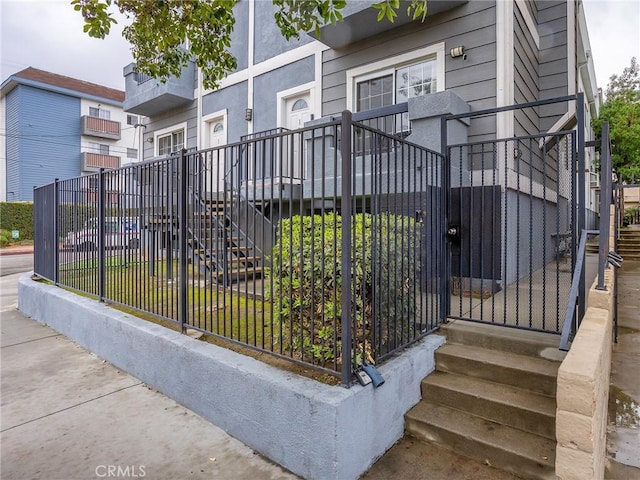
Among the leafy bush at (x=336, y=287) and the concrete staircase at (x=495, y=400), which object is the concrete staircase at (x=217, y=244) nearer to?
the leafy bush at (x=336, y=287)

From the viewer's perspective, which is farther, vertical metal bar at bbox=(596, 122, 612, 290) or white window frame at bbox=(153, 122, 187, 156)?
white window frame at bbox=(153, 122, 187, 156)

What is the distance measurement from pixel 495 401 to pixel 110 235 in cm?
472

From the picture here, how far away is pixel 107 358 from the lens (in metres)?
4.36

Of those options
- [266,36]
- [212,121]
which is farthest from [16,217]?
[266,36]

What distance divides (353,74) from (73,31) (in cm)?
436

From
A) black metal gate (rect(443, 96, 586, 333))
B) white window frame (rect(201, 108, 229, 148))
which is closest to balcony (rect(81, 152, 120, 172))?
white window frame (rect(201, 108, 229, 148))

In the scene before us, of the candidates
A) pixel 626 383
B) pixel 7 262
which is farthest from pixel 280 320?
pixel 7 262

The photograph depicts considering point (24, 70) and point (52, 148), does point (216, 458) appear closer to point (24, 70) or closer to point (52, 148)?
point (52, 148)

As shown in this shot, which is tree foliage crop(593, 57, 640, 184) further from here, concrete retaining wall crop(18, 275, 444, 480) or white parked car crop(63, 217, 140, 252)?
white parked car crop(63, 217, 140, 252)

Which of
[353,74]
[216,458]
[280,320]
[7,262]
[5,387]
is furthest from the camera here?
[7,262]

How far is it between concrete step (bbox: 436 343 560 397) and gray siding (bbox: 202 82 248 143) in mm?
7550

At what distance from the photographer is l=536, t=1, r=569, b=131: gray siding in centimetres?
723

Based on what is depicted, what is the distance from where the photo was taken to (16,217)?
19.4 meters

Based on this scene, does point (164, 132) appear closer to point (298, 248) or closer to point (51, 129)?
point (298, 248)
